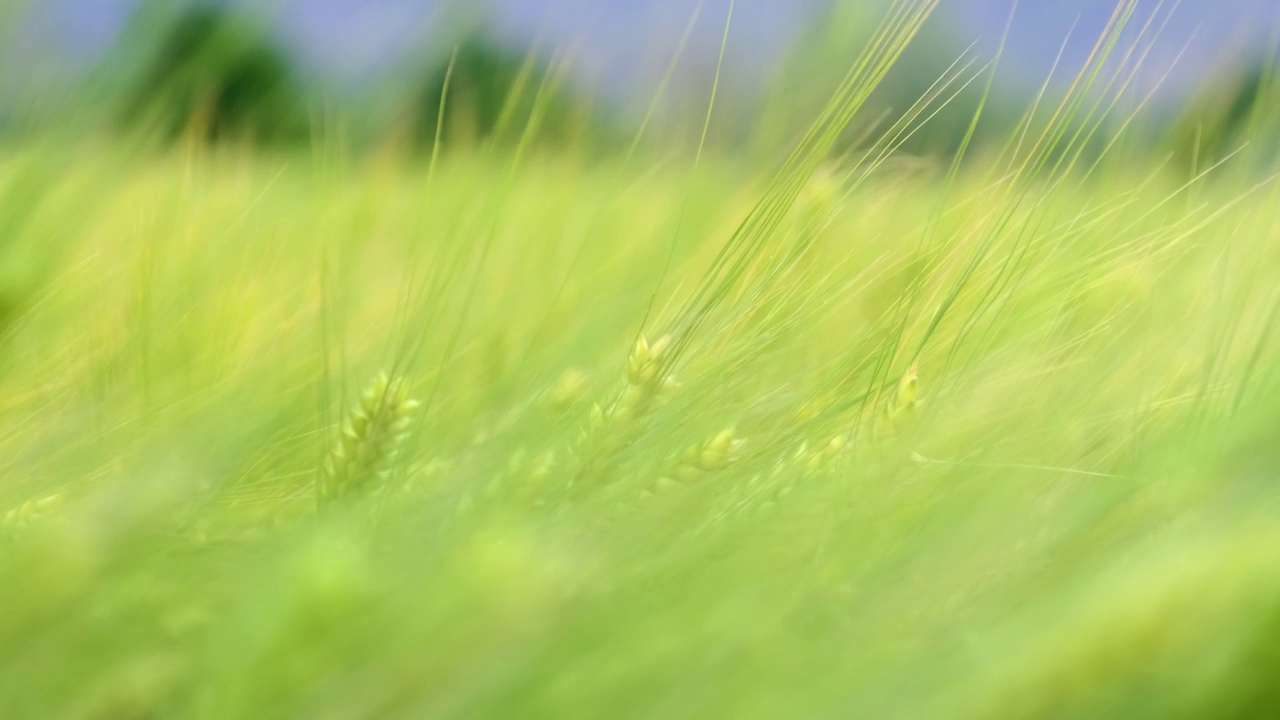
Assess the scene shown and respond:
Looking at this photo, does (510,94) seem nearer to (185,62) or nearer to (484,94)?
(185,62)

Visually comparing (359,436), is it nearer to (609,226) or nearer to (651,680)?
(651,680)

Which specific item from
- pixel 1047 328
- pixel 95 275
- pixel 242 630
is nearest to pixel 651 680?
pixel 242 630

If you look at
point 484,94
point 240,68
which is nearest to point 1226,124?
point 484,94

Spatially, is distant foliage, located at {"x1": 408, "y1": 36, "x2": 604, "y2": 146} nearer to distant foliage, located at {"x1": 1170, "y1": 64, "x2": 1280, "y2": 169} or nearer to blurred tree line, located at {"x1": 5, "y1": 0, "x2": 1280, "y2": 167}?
blurred tree line, located at {"x1": 5, "y1": 0, "x2": 1280, "y2": 167}

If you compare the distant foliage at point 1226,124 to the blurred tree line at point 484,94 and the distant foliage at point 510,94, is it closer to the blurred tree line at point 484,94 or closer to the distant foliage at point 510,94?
the blurred tree line at point 484,94

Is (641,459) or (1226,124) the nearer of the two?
(641,459)

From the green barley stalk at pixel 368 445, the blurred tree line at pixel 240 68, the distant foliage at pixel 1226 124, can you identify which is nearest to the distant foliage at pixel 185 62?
the blurred tree line at pixel 240 68

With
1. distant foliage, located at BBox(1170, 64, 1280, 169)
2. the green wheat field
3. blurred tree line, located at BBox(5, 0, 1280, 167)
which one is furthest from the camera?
distant foliage, located at BBox(1170, 64, 1280, 169)

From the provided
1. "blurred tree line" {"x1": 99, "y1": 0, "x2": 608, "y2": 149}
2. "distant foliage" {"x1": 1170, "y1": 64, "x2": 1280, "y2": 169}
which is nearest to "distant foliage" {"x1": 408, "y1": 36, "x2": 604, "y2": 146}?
"blurred tree line" {"x1": 99, "y1": 0, "x2": 608, "y2": 149}
